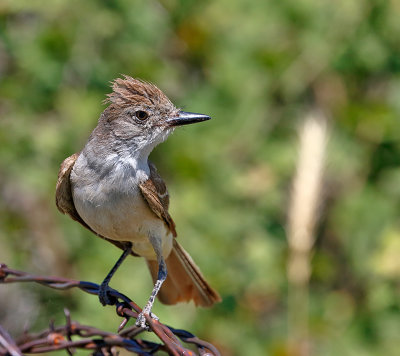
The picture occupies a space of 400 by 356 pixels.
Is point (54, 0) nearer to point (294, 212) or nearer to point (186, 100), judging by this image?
point (186, 100)

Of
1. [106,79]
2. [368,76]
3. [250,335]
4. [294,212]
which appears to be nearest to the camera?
[294,212]

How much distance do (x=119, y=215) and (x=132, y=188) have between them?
175mm

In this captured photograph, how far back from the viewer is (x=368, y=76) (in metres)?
7.00

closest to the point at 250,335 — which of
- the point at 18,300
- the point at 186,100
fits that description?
the point at 186,100

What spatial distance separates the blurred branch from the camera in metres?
5.19

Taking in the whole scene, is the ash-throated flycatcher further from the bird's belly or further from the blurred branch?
the blurred branch

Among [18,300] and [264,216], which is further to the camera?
[18,300]

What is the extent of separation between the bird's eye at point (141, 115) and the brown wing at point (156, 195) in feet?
1.02

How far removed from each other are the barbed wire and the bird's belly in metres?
0.55

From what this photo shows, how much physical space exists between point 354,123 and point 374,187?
25.6 inches

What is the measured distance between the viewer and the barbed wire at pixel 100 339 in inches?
114

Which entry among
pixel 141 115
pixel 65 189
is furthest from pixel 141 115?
pixel 65 189

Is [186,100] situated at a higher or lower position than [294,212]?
higher

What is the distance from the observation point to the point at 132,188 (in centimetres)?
403
